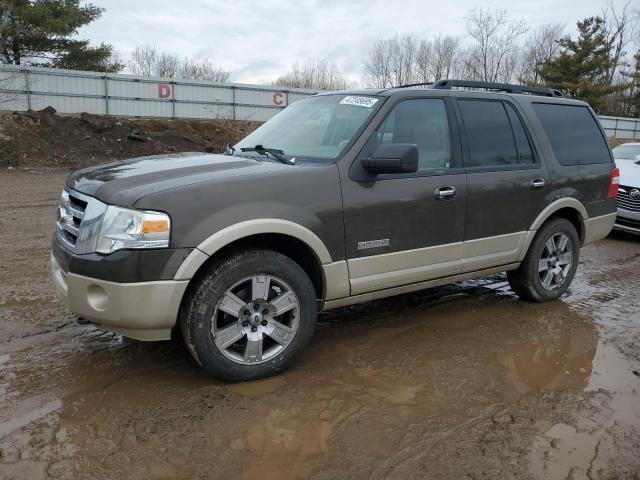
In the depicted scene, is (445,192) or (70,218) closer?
(70,218)

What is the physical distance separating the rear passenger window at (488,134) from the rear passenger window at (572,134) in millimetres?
575

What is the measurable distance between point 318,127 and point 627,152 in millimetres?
8600

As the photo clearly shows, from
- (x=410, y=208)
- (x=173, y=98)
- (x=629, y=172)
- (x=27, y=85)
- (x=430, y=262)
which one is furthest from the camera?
(x=173, y=98)

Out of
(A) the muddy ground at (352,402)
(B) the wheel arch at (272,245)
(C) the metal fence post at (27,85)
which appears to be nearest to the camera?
(A) the muddy ground at (352,402)

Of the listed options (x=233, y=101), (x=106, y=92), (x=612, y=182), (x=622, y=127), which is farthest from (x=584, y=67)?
(x=612, y=182)

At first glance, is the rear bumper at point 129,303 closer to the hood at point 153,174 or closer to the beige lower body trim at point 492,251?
the hood at point 153,174

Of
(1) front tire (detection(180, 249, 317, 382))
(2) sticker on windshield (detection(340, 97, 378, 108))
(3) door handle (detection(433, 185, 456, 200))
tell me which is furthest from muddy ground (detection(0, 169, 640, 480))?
(2) sticker on windshield (detection(340, 97, 378, 108))

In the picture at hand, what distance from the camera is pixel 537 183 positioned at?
4980 millimetres

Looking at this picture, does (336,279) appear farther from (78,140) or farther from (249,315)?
(78,140)

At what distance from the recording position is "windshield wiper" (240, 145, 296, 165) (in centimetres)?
400

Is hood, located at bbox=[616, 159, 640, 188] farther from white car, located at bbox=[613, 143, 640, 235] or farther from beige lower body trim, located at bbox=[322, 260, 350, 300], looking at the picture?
beige lower body trim, located at bbox=[322, 260, 350, 300]

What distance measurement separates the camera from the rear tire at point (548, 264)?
522cm

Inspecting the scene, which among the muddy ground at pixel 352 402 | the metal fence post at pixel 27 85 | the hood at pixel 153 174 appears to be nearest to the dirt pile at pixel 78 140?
the metal fence post at pixel 27 85

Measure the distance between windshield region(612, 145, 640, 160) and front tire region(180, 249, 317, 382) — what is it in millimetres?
8974
